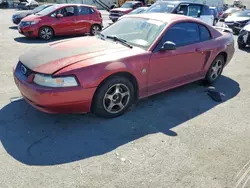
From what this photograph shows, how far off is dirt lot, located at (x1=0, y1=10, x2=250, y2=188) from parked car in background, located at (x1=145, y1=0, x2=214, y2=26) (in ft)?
20.4

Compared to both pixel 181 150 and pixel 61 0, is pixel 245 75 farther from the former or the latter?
pixel 61 0

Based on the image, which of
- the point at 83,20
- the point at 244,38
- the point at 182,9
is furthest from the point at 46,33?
the point at 244,38

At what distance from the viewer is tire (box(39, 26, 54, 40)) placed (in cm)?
1011

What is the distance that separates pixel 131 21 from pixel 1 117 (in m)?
2.76

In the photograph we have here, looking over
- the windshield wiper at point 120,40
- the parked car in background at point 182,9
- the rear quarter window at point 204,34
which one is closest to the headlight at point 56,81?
the windshield wiper at point 120,40

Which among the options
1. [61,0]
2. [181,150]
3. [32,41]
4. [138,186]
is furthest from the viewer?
[61,0]

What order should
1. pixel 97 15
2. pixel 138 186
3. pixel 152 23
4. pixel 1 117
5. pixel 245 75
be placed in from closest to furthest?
pixel 138 186 < pixel 1 117 < pixel 152 23 < pixel 245 75 < pixel 97 15

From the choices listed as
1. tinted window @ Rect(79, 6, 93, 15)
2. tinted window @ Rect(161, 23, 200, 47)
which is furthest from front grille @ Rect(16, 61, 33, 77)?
tinted window @ Rect(79, 6, 93, 15)

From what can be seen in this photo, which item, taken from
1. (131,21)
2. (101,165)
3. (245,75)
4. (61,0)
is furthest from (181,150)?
(61,0)

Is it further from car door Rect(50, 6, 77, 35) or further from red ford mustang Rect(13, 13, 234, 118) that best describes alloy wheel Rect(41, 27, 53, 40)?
red ford mustang Rect(13, 13, 234, 118)

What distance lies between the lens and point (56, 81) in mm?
3176

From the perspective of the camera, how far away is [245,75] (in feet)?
20.2

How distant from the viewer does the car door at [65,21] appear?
33.8 ft

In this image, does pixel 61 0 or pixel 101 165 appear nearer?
pixel 101 165
